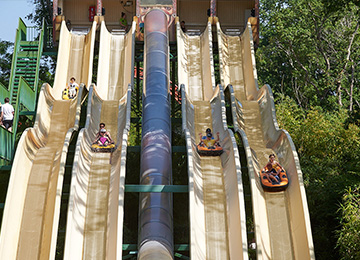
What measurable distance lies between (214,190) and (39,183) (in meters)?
4.17

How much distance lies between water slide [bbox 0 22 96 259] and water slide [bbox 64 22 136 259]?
0.38m

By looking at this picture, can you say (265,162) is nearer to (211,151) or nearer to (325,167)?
(211,151)

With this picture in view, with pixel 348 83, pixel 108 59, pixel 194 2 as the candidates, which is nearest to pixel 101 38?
pixel 108 59

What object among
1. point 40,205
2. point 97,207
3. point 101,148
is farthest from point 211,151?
point 40,205

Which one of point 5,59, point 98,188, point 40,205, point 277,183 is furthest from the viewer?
point 5,59

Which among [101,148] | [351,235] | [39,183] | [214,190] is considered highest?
[101,148]

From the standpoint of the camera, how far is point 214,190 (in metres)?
13.2

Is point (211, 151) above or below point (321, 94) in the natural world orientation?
below

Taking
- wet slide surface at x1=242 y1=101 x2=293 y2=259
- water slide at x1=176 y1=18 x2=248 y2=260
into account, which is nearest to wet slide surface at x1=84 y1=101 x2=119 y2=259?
water slide at x1=176 y1=18 x2=248 y2=260

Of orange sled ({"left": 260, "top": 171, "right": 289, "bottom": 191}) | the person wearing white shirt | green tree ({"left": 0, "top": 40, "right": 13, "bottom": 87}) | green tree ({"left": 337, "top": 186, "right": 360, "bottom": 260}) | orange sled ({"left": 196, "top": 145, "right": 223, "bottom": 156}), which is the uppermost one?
green tree ({"left": 0, "top": 40, "right": 13, "bottom": 87})

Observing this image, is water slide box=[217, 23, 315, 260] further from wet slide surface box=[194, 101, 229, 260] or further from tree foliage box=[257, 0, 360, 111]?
tree foliage box=[257, 0, 360, 111]

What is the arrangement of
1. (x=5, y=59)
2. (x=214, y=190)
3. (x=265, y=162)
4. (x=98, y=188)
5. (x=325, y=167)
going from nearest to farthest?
(x=98, y=188), (x=214, y=190), (x=265, y=162), (x=325, y=167), (x=5, y=59)

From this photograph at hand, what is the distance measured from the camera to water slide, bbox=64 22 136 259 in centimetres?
1171

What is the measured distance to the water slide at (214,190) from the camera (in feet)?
39.0
